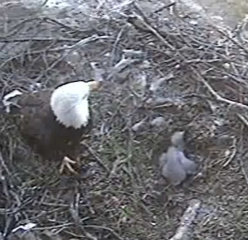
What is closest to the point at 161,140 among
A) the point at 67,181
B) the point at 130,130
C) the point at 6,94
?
the point at 130,130

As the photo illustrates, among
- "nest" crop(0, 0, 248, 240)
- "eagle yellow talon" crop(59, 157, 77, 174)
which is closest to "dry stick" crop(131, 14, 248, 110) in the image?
"nest" crop(0, 0, 248, 240)

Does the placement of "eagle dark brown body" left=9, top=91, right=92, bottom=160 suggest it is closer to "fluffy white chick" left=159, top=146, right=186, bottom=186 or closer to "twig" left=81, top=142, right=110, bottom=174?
"twig" left=81, top=142, right=110, bottom=174

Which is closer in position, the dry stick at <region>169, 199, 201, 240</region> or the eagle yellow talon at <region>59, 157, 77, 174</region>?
the dry stick at <region>169, 199, 201, 240</region>

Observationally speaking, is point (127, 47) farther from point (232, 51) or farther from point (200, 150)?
point (200, 150)

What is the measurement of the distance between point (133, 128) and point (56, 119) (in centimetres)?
36

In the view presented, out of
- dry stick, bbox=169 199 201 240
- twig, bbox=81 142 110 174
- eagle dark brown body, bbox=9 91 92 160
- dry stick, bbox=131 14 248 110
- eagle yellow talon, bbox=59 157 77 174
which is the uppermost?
dry stick, bbox=131 14 248 110

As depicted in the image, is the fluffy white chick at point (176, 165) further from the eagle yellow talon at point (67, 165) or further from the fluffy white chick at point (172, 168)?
the eagle yellow talon at point (67, 165)

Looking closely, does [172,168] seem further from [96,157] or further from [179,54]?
[179,54]

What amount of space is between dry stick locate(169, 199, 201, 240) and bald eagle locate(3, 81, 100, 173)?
1.49 ft

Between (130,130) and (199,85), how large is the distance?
34 cm

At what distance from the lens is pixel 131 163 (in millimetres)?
2633

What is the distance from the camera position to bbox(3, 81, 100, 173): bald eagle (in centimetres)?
252

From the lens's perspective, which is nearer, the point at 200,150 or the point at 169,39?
the point at 200,150

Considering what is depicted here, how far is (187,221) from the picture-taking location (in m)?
2.38
